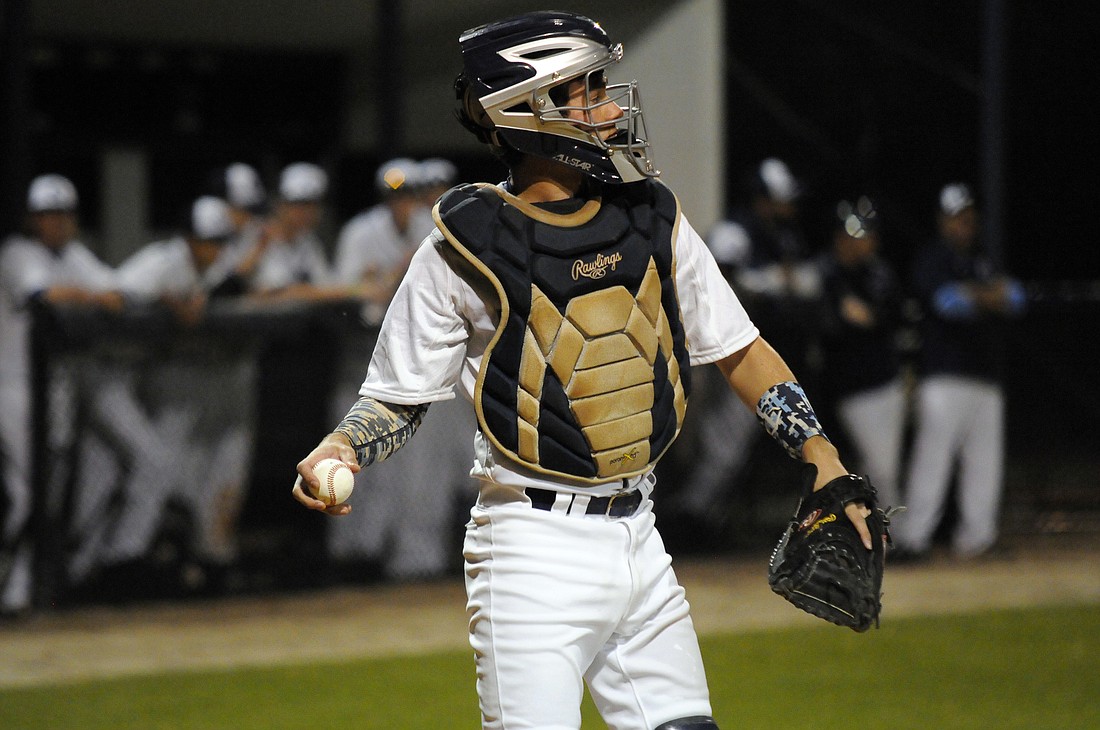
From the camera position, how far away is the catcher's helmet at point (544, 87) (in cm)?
291

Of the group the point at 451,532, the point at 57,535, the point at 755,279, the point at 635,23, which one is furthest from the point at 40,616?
the point at 635,23

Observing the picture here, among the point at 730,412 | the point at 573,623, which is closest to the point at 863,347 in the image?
the point at 730,412

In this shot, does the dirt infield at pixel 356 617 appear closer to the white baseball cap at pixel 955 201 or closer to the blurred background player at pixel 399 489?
the blurred background player at pixel 399 489

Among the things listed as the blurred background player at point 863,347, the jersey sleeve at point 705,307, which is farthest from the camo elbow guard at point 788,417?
the blurred background player at point 863,347

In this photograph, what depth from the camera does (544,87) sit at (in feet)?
9.56

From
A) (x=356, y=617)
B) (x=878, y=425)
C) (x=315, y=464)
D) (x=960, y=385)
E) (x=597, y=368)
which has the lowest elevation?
(x=356, y=617)

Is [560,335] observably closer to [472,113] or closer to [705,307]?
[705,307]

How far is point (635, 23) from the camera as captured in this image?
35.5 ft

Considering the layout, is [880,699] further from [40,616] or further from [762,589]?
[40,616]

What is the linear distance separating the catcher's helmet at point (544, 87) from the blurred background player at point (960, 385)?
592 cm

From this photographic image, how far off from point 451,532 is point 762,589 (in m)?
1.65

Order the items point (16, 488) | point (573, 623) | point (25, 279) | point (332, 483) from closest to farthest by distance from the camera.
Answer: point (332, 483) < point (573, 623) < point (16, 488) < point (25, 279)

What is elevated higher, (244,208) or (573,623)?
(244,208)

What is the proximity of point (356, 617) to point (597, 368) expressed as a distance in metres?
4.44
